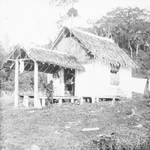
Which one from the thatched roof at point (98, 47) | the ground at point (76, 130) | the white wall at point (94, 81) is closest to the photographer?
the ground at point (76, 130)

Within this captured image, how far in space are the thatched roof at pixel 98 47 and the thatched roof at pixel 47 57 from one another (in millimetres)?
1331

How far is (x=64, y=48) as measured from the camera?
72.6 feet

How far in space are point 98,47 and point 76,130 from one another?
450 inches

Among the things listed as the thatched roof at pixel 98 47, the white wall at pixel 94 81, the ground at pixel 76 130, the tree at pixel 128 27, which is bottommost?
the ground at pixel 76 130

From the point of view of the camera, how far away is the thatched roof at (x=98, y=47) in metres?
19.8

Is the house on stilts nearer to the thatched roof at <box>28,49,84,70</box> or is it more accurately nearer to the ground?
the thatched roof at <box>28,49,84,70</box>

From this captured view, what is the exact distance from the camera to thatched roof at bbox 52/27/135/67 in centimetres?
1981

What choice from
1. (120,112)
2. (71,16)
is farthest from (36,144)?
(71,16)

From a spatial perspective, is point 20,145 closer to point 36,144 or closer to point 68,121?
point 36,144

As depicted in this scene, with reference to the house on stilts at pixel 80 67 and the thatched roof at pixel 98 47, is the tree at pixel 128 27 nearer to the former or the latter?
the thatched roof at pixel 98 47

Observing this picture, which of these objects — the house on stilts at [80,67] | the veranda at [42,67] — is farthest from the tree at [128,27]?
the veranda at [42,67]

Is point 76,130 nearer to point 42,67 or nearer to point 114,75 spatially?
point 42,67

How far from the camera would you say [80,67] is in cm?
1984

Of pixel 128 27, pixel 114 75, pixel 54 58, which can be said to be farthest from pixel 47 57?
pixel 128 27
